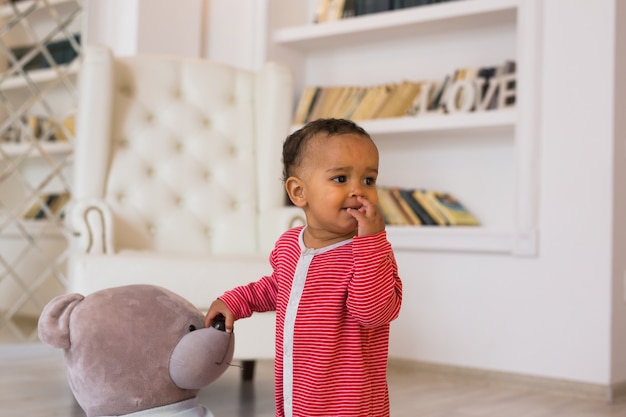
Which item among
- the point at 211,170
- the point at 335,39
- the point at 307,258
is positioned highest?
the point at 335,39

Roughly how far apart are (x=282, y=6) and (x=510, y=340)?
6.09 feet

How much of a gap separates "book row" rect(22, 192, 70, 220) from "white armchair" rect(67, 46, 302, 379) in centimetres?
94

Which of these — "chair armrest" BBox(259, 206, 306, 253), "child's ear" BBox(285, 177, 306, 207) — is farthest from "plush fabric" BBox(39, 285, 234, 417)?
"chair armrest" BBox(259, 206, 306, 253)

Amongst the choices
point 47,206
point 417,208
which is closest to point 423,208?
point 417,208

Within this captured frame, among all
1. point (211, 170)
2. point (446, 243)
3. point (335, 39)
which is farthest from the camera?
point (335, 39)

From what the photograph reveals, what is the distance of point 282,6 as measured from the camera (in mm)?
3814

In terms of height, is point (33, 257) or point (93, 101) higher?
point (93, 101)

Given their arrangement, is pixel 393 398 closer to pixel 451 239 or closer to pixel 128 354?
pixel 451 239

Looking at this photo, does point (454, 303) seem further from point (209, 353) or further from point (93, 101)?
point (209, 353)

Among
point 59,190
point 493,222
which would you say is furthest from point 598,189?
point 59,190

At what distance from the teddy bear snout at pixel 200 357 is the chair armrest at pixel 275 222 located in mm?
1261

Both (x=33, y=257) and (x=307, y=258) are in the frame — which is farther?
(x=33, y=257)

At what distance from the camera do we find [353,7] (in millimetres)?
3645

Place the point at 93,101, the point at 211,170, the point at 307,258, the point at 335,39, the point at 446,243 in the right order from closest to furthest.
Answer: the point at 307,258 → the point at 93,101 → the point at 211,170 → the point at 446,243 → the point at 335,39
